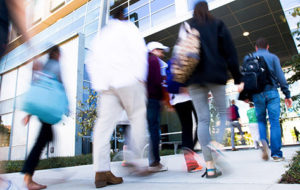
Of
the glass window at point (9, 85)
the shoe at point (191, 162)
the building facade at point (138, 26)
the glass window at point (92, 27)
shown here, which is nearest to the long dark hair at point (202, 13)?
the shoe at point (191, 162)

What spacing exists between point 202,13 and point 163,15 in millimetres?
10587

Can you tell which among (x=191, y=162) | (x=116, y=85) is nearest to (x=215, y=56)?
(x=116, y=85)

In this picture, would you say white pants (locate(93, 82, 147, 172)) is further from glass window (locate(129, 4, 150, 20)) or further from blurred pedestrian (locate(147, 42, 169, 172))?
glass window (locate(129, 4, 150, 20))

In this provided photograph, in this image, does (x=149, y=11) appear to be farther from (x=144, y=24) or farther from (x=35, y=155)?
(x=35, y=155)

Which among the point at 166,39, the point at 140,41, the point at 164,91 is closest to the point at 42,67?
the point at 140,41

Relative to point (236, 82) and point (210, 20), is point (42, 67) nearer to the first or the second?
point (210, 20)

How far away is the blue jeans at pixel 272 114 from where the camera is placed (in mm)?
3350

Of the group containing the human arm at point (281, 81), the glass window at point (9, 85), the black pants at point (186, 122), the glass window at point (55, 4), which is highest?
the glass window at point (55, 4)

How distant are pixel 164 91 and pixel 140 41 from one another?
109 centimetres

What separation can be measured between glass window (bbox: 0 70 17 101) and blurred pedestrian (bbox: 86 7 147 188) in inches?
710

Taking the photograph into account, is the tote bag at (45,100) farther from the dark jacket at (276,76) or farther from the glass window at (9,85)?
the glass window at (9,85)

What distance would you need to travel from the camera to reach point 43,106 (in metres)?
2.41

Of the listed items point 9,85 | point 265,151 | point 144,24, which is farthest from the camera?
point 9,85

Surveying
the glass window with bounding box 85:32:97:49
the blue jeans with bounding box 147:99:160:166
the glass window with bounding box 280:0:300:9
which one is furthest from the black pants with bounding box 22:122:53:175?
the glass window with bounding box 85:32:97:49
